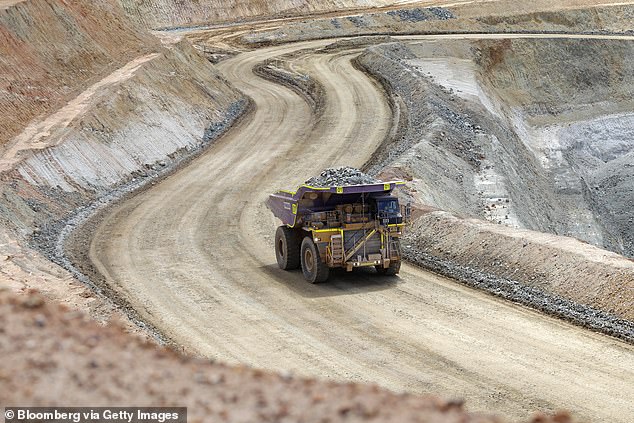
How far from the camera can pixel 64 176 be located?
1065 inches

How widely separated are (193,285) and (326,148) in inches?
605

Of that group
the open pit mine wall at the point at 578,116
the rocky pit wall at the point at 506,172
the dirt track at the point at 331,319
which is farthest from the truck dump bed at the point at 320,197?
the open pit mine wall at the point at 578,116

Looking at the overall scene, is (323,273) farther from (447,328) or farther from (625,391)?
(625,391)

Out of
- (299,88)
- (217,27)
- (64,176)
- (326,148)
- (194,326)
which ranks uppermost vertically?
(217,27)

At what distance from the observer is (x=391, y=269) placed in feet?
64.1

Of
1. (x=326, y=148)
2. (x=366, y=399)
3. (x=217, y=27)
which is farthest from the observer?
(x=217, y=27)

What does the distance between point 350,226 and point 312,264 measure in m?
1.23

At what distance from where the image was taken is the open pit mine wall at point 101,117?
25.1 metres

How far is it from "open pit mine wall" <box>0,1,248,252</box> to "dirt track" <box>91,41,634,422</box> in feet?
5.87

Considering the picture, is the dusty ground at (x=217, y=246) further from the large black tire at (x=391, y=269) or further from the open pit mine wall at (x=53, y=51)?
the large black tire at (x=391, y=269)

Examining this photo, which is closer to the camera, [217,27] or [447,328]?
[447,328]

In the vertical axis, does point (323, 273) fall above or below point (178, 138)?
below

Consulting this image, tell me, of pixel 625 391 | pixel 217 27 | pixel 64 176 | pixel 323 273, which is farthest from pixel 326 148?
pixel 217 27

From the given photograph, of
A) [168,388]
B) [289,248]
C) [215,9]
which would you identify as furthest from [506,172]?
[215,9]
